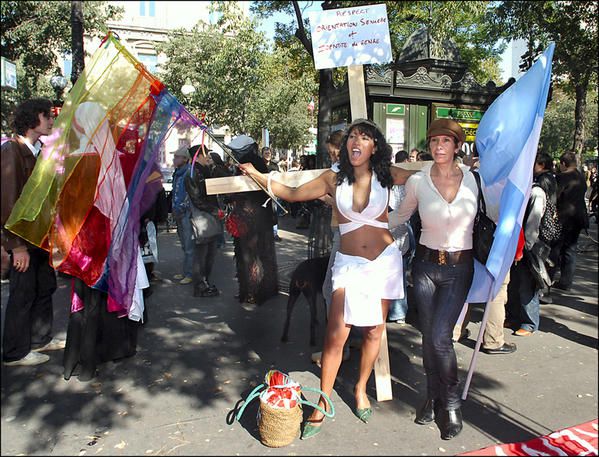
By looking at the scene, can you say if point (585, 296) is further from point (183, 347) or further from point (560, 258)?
point (183, 347)

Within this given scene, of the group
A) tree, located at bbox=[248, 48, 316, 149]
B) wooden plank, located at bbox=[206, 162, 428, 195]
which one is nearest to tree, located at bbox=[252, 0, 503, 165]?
wooden plank, located at bbox=[206, 162, 428, 195]

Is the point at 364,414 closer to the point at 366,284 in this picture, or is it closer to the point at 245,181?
the point at 366,284

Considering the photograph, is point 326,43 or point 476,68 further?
point 476,68

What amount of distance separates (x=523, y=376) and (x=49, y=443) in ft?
11.2

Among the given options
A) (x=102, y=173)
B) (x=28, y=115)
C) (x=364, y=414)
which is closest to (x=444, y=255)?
(x=364, y=414)

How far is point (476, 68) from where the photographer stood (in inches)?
979

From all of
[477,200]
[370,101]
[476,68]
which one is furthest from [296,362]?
[476,68]

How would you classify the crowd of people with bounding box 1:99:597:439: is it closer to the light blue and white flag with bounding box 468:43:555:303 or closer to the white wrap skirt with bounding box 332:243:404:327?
the white wrap skirt with bounding box 332:243:404:327

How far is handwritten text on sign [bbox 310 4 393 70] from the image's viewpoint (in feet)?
13.1

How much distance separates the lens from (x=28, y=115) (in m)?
4.10

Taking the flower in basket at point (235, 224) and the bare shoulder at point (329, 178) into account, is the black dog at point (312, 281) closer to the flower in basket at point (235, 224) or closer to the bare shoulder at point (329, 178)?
the flower in basket at point (235, 224)

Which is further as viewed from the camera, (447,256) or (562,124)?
(562,124)

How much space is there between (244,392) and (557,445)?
209 centimetres

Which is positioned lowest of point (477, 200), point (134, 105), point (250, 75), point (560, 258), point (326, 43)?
point (560, 258)
